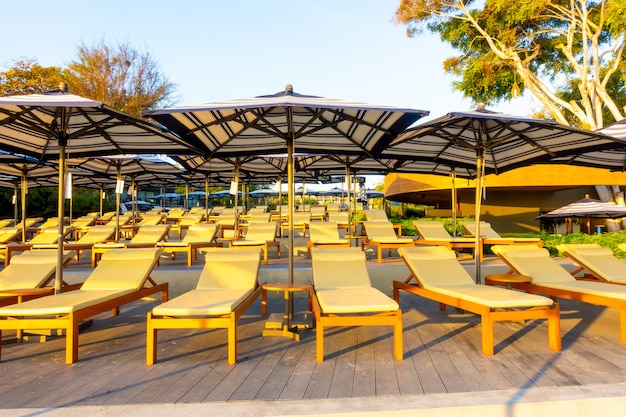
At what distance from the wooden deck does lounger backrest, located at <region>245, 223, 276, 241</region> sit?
4148mm

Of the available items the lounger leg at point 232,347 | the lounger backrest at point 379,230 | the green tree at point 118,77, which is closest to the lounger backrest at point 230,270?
the lounger leg at point 232,347

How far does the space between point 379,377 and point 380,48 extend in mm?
12859

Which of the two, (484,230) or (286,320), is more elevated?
(484,230)

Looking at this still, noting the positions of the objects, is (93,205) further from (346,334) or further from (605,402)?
(605,402)

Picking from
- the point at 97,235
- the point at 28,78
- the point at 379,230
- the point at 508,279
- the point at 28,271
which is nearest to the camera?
the point at 508,279

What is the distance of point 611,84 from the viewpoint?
19703 millimetres

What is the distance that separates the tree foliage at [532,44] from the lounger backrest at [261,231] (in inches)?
484

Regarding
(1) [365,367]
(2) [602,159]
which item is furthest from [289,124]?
(2) [602,159]

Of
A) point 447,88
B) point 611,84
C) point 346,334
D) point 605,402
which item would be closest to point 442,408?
point 605,402

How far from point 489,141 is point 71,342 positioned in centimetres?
539

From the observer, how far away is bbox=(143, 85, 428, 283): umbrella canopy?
3.88m

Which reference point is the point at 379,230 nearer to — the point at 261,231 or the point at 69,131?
the point at 261,231

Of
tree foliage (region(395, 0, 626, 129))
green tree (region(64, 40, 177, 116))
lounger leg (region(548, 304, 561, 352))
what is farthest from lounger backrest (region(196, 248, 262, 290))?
green tree (region(64, 40, 177, 116))

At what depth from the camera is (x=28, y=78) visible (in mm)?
22375
